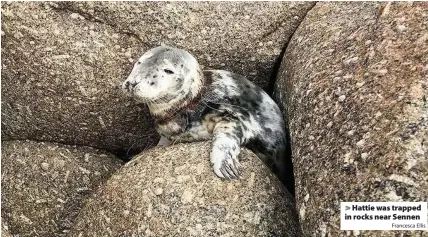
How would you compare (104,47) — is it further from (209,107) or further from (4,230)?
(4,230)

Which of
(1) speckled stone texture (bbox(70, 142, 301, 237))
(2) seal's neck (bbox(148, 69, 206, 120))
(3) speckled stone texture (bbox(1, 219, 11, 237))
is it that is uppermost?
(2) seal's neck (bbox(148, 69, 206, 120))

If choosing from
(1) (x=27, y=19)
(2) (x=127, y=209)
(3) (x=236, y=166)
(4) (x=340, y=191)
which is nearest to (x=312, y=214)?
(4) (x=340, y=191)

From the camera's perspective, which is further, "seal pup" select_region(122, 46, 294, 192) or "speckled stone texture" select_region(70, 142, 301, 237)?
"seal pup" select_region(122, 46, 294, 192)

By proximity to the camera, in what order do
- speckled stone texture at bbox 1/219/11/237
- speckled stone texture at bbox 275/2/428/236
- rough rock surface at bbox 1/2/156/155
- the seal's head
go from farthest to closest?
rough rock surface at bbox 1/2/156/155 < speckled stone texture at bbox 1/219/11/237 < the seal's head < speckled stone texture at bbox 275/2/428/236

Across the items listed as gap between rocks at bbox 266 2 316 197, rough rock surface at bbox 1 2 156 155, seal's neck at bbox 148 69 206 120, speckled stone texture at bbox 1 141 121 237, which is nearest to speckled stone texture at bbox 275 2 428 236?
gap between rocks at bbox 266 2 316 197

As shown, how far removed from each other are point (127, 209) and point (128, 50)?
1.12 meters

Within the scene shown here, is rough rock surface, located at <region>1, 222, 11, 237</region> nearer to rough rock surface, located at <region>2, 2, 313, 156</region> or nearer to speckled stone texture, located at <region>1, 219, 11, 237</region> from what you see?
speckled stone texture, located at <region>1, 219, 11, 237</region>

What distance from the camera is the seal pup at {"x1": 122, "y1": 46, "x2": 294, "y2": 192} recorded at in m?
3.91

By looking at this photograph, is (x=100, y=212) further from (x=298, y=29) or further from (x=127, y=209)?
(x=298, y=29)

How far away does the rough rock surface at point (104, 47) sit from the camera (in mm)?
4410

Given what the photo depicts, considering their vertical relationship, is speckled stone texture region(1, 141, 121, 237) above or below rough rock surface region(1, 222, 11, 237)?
above

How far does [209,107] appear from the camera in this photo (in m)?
4.19

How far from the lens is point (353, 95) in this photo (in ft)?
11.6

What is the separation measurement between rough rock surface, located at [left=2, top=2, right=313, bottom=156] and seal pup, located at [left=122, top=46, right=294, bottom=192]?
0.83ft
